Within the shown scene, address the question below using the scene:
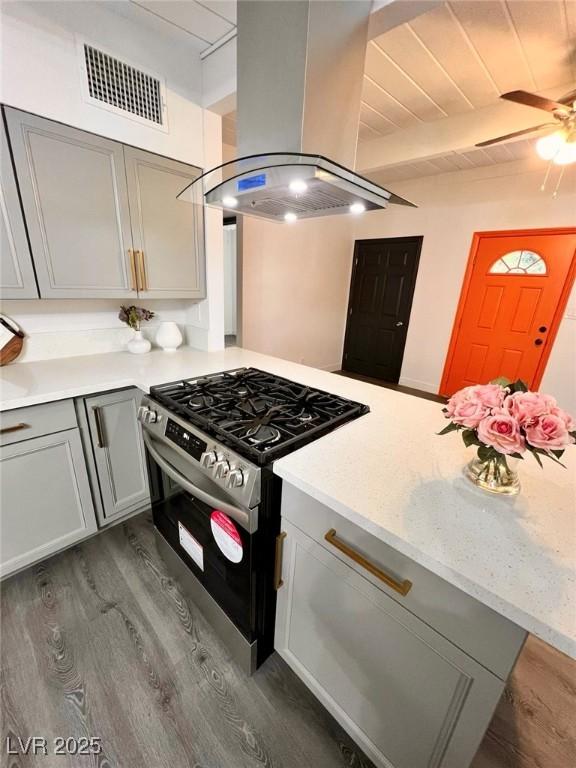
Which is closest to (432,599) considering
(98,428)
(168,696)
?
(168,696)

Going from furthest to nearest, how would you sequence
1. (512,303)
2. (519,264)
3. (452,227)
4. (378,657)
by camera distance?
1. (452,227)
2. (512,303)
3. (519,264)
4. (378,657)

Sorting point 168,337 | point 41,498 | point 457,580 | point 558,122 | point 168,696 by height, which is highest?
point 558,122

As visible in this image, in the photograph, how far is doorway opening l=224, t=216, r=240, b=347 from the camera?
10.1 feet

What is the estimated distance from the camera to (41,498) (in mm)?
1503

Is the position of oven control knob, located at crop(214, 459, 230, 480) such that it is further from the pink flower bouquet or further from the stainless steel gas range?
the pink flower bouquet

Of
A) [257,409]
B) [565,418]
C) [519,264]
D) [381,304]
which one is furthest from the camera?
[381,304]

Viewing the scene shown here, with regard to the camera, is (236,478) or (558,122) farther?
(558,122)

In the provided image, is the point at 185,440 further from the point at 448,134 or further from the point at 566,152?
the point at 448,134

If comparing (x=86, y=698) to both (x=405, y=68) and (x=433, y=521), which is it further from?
(x=405, y=68)

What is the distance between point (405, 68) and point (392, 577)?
9.37ft

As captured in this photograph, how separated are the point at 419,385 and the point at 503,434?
3.96 m

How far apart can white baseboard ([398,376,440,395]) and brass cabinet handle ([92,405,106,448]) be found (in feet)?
13.0

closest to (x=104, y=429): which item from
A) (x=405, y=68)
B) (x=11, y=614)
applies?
(x=11, y=614)

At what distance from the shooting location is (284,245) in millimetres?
3709
